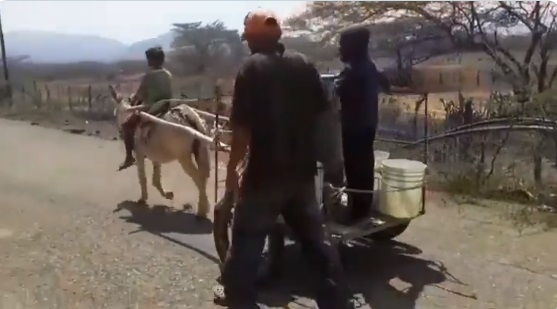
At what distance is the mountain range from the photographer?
1887mm

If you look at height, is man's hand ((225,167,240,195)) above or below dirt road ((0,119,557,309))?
above

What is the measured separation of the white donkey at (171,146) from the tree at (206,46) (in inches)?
9.0

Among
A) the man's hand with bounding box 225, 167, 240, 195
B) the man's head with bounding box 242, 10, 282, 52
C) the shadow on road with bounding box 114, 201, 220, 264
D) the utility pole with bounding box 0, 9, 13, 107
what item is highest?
the man's head with bounding box 242, 10, 282, 52

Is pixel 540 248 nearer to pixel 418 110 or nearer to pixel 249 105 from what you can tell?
pixel 418 110

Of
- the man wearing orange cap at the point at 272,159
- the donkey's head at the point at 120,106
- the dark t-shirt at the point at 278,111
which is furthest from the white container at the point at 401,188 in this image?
the donkey's head at the point at 120,106

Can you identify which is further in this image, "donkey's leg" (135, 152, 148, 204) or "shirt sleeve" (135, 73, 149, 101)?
"donkey's leg" (135, 152, 148, 204)

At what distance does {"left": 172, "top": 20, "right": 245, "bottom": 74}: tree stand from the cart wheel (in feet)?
2.45

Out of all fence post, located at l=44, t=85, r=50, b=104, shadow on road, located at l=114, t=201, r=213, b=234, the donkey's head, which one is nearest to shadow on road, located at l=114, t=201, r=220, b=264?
shadow on road, located at l=114, t=201, r=213, b=234

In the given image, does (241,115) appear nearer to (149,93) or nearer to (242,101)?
(242,101)

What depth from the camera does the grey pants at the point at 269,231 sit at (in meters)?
1.68

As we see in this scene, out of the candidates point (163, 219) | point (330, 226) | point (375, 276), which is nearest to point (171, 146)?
point (163, 219)

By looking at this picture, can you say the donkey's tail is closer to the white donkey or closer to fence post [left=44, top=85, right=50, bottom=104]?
the white donkey

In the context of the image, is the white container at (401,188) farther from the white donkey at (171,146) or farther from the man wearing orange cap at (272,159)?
the white donkey at (171,146)

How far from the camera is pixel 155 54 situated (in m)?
1.94
